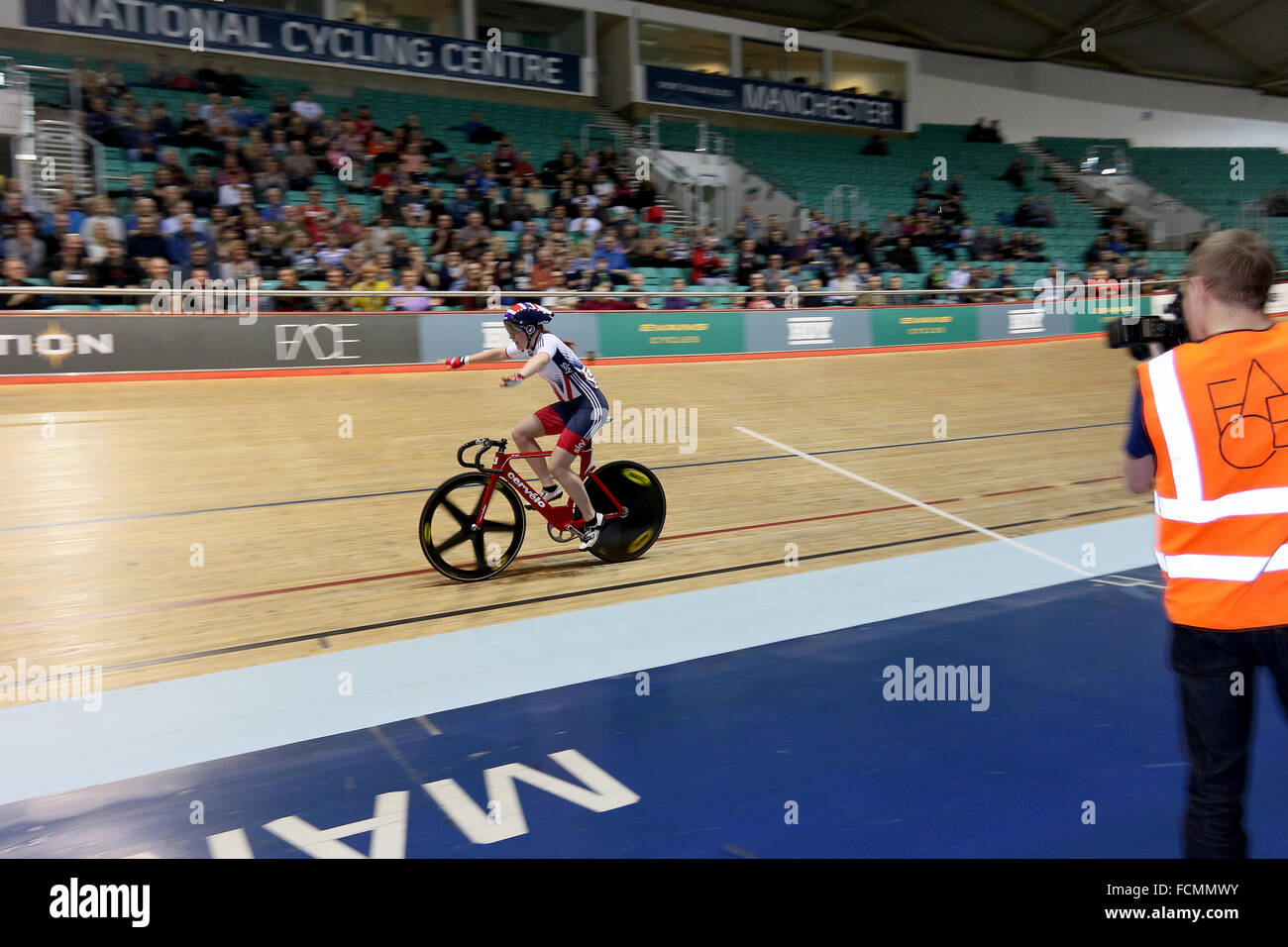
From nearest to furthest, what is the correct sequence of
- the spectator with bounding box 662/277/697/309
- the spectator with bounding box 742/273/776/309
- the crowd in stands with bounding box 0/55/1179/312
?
1. the crowd in stands with bounding box 0/55/1179/312
2. the spectator with bounding box 662/277/697/309
3. the spectator with bounding box 742/273/776/309

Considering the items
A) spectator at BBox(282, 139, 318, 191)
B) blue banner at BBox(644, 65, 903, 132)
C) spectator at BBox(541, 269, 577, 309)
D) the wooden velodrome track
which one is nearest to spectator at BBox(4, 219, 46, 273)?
the wooden velodrome track

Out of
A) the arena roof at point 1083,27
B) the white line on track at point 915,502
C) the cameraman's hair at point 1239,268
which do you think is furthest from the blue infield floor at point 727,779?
the arena roof at point 1083,27

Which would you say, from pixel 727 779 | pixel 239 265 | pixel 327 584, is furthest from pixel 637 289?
pixel 727 779

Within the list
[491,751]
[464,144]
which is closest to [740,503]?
[491,751]

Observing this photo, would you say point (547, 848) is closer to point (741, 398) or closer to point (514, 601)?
point (514, 601)

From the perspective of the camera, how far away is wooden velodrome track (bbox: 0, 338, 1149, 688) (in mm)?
4387

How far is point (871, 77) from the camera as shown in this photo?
77.0ft

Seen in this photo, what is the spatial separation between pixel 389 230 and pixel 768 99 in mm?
12667

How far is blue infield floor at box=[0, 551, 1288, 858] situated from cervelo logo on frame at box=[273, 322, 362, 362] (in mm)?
7509

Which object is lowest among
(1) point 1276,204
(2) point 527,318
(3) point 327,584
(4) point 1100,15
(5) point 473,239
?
(3) point 327,584

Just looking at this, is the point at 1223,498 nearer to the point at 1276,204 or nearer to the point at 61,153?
the point at 61,153

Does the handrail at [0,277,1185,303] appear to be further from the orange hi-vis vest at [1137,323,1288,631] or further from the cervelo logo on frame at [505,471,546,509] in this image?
the orange hi-vis vest at [1137,323,1288,631]

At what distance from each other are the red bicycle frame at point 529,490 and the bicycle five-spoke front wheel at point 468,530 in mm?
28

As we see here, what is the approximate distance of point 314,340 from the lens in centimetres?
1000
